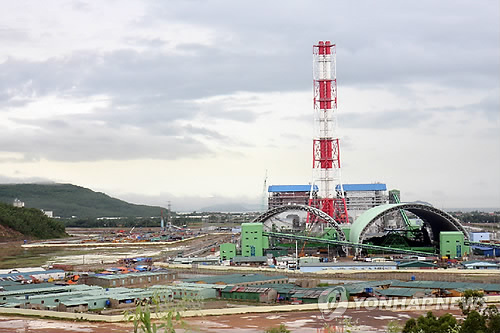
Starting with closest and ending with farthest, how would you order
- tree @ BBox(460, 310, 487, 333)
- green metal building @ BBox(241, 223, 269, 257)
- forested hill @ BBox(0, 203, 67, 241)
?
tree @ BBox(460, 310, 487, 333), green metal building @ BBox(241, 223, 269, 257), forested hill @ BBox(0, 203, 67, 241)

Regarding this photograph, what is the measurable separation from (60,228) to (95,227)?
123 ft

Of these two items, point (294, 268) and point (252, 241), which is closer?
point (294, 268)

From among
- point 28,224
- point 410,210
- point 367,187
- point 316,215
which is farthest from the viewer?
point 28,224

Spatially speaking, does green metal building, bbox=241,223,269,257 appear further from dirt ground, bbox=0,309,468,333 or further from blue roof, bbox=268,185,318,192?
blue roof, bbox=268,185,318,192

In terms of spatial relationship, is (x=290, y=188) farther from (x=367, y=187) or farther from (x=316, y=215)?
(x=316, y=215)

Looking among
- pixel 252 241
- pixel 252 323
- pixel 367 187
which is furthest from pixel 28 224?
pixel 252 323

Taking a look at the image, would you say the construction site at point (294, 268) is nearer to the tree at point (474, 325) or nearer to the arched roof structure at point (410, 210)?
the arched roof structure at point (410, 210)

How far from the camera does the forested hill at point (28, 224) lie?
84287 mm

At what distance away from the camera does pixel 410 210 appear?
51219 mm

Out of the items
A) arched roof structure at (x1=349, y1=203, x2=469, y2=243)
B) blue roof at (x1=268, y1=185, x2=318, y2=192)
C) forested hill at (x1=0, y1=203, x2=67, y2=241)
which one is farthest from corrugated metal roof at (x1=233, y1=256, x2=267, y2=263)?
forested hill at (x1=0, y1=203, x2=67, y2=241)

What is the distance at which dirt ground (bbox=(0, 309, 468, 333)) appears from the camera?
24578 mm

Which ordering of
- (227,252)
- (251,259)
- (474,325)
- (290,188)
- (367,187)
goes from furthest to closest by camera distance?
(367,187), (290,188), (227,252), (251,259), (474,325)

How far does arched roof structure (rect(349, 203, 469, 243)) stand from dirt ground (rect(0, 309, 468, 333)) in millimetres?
21549

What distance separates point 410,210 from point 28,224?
2208 inches
